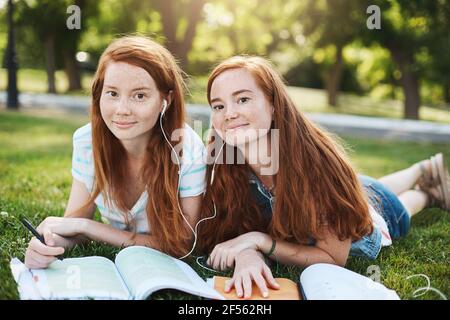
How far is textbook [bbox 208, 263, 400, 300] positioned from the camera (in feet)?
6.98

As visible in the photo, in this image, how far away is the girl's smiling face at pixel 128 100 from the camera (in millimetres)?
2543

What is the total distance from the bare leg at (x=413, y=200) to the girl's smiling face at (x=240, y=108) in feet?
Result: 5.30

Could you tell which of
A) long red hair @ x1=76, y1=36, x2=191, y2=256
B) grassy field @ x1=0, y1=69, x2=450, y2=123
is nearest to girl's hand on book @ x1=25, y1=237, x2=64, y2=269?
long red hair @ x1=76, y1=36, x2=191, y2=256

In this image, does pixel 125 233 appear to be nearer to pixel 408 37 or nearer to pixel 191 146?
pixel 191 146

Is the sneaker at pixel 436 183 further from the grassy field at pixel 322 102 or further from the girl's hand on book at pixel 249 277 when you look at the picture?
the grassy field at pixel 322 102

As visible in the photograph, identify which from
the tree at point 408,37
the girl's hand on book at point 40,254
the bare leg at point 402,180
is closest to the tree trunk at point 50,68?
the tree at point 408,37

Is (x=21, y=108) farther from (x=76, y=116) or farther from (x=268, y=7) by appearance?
(x=268, y=7)

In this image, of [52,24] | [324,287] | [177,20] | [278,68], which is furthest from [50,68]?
[324,287]

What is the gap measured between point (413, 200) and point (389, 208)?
0.48 metres

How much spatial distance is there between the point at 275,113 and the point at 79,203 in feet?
3.65

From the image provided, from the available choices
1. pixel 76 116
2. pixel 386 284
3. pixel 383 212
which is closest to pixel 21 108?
pixel 76 116

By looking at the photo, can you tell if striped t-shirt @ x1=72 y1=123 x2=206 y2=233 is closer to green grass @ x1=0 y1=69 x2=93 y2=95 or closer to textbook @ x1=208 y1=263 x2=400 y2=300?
textbook @ x1=208 y1=263 x2=400 y2=300

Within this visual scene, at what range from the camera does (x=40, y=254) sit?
2.30 meters

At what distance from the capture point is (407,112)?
13602 millimetres
